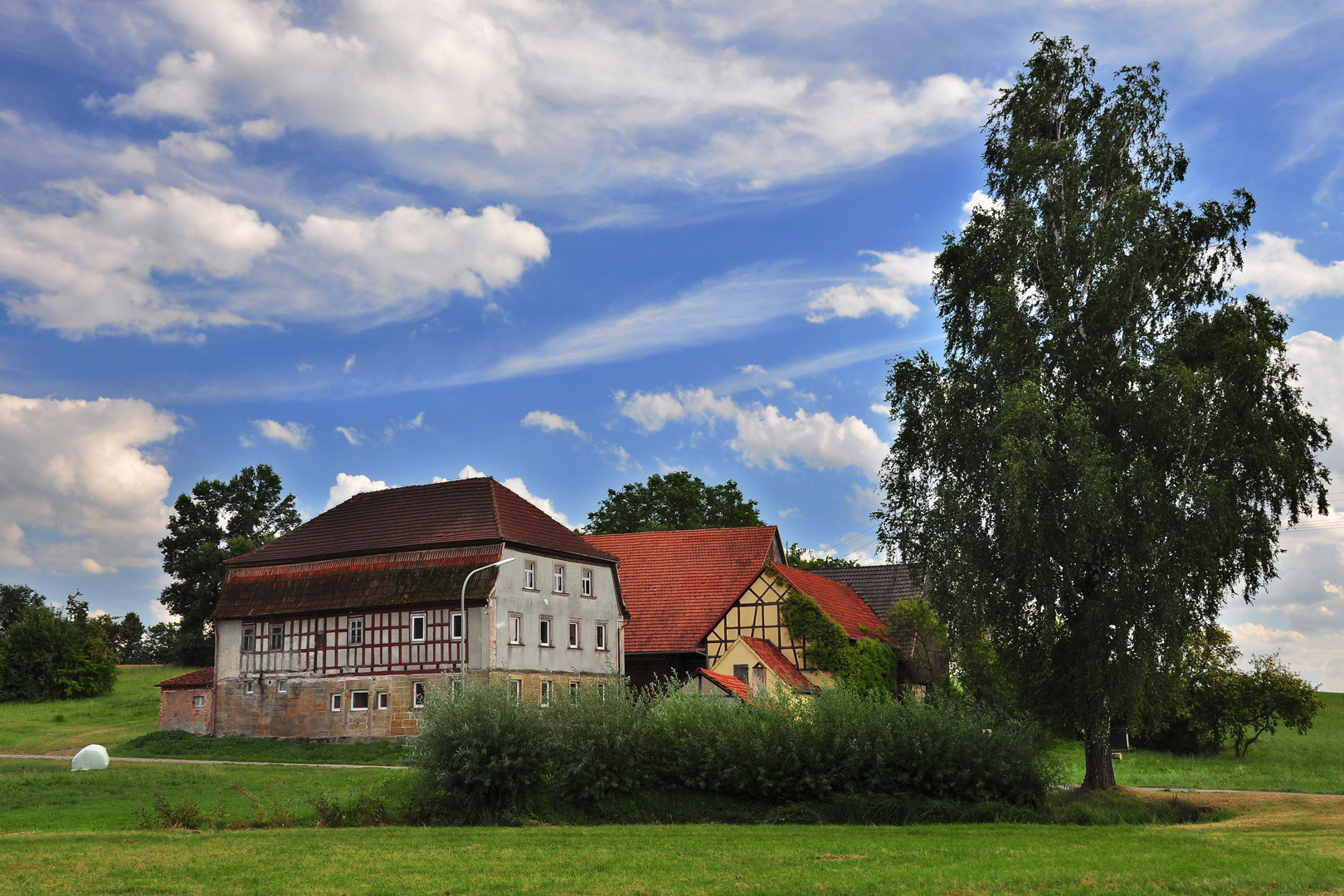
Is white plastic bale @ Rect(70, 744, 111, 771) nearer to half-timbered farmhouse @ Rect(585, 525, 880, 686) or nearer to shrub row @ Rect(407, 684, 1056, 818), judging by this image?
shrub row @ Rect(407, 684, 1056, 818)

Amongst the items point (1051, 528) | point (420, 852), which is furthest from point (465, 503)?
point (420, 852)

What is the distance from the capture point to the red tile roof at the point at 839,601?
43.4 meters

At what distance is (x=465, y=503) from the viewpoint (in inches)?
1686

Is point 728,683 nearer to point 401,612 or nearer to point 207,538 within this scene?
point 401,612

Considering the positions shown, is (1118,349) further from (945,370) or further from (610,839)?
(610,839)

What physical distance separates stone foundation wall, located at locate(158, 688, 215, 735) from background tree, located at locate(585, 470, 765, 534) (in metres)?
25.7

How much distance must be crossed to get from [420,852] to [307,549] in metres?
31.7

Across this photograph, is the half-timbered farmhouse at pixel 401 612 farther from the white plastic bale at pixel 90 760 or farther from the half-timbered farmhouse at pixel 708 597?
the white plastic bale at pixel 90 760

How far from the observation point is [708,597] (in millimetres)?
45781

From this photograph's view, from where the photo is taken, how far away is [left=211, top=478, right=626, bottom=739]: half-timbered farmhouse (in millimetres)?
39594

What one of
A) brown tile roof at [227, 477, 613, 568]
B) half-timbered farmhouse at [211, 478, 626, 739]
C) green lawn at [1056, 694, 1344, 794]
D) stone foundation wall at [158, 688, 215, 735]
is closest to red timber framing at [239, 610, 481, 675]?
half-timbered farmhouse at [211, 478, 626, 739]

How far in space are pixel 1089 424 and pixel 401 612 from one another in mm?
26760

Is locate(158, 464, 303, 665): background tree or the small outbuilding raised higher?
locate(158, 464, 303, 665): background tree

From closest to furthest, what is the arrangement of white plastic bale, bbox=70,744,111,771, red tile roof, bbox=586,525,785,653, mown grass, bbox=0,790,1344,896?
mown grass, bbox=0,790,1344,896 < white plastic bale, bbox=70,744,111,771 < red tile roof, bbox=586,525,785,653
